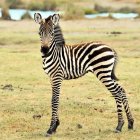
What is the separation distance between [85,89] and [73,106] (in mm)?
2468

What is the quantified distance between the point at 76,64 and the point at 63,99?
10.2ft

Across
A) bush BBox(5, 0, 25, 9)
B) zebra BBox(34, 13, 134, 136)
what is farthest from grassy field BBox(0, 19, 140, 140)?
Result: bush BBox(5, 0, 25, 9)

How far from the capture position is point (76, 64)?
34.8 ft

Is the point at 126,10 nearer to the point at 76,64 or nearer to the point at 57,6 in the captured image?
the point at 57,6

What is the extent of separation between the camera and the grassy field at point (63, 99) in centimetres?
1048

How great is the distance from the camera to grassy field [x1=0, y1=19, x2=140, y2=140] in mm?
10477

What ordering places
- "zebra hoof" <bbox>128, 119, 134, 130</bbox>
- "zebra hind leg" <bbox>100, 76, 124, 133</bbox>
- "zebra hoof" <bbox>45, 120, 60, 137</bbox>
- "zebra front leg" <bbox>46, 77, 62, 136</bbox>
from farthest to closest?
1. "zebra hoof" <bbox>128, 119, 134, 130</bbox>
2. "zebra hind leg" <bbox>100, 76, 124, 133</bbox>
3. "zebra front leg" <bbox>46, 77, 62, 136</bbox>
4. "zebra hoof" <bbox>45, 120, 60, 137</bbox>

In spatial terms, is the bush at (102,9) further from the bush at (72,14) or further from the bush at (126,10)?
the bush at (72,14)

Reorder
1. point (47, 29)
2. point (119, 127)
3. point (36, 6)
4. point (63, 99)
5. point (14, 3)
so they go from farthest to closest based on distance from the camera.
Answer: point (14, 3)
point (36, 6)
point (63, 99)
point (119, 127)
point (47, 29)

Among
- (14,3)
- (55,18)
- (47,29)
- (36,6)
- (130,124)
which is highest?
(55,18)

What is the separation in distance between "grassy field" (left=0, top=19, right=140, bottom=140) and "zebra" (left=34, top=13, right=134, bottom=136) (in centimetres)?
48

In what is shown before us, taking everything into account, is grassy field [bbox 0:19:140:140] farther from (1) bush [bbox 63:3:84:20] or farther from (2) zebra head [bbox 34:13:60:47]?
(1) bush [bbox 63:3:84:20]

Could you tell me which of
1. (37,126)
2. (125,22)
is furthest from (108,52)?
(125,22)

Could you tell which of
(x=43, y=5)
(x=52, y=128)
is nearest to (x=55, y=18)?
(x=52, y=128)
